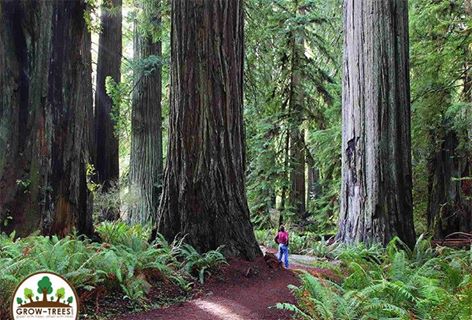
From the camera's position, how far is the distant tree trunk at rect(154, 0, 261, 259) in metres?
6.12

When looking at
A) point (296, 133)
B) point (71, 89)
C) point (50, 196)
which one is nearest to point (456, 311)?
point (50, 196)

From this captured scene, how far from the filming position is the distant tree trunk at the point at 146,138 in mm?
11906

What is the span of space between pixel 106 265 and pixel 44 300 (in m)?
1.53

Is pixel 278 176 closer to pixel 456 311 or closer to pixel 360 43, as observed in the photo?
pixel 360 43

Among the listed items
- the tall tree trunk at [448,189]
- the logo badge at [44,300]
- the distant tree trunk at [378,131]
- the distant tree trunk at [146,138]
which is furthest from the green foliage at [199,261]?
the distant tree trunk at [146,138]

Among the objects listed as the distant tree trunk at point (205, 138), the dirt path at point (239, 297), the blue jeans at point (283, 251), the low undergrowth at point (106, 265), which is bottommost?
the dirt path at point (239, 297)

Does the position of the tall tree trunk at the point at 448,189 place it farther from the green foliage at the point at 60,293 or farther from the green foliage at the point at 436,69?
the green foliage at the point at 60,293

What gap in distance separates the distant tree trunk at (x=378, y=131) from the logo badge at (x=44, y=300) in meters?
5.20

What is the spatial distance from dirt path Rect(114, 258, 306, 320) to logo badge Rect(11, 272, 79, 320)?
967 millimetres

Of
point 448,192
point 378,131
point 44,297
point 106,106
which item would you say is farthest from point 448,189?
point 106,106

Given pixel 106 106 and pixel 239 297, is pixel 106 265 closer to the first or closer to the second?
pixel 239 297

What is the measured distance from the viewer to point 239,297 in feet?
16.7

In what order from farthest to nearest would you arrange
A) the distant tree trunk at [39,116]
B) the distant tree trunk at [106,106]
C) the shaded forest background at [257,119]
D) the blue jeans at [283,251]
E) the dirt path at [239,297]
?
the distant tree trunk at [106,106] < the blue jeans at [283,251] < the shaded forest background at [257,119] < the distant tree trunk at [39,116] < the dirt path at [239,297]

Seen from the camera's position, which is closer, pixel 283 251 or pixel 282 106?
pixel 283 251
